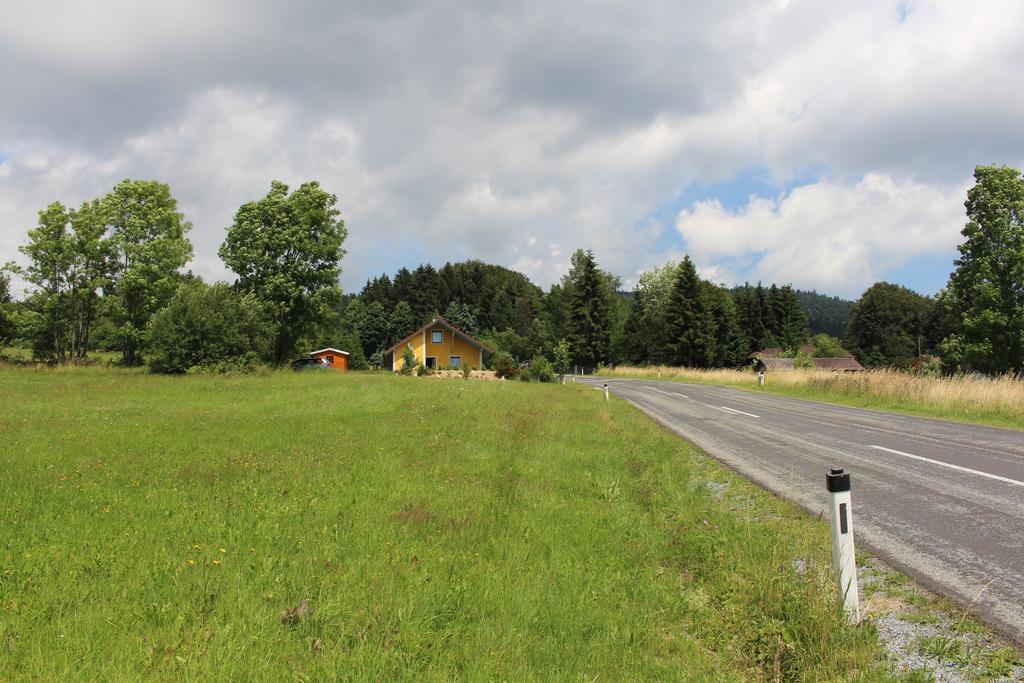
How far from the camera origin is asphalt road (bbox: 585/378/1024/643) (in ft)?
15.5

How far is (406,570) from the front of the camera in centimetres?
470

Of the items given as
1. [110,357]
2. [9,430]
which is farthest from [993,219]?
[110,357]

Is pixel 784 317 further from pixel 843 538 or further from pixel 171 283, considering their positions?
pixel 843 538

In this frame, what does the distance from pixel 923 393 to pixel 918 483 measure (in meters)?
15.5

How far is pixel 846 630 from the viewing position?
12.0ft

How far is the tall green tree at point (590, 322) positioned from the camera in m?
67.2

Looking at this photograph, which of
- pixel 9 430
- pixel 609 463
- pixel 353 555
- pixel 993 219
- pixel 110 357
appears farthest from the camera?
pixel 110 357

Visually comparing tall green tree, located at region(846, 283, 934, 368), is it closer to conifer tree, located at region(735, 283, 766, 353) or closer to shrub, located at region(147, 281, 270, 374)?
conifer tree, located at region(735, 283, 766, 353)

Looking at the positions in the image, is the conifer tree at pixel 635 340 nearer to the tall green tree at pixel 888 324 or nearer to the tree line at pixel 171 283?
the tree line at pixel 171 283

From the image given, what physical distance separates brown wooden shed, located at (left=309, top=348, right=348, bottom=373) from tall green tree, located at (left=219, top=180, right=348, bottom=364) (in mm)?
33835

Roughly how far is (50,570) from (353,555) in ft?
7.71

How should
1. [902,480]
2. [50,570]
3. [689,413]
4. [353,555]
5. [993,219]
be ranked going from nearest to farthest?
[50,570] → [353,555] → [902,480] → [689,413] → [993,219]

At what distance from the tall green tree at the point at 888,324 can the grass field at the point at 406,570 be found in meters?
111

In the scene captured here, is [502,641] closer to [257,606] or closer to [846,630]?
[257,606]
